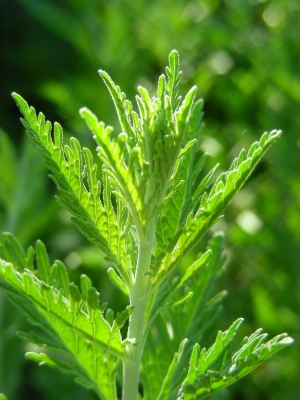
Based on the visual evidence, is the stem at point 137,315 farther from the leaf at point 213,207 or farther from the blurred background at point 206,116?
the blurred background at point 206,116

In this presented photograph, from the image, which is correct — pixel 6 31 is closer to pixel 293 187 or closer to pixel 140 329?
pixel 293 187

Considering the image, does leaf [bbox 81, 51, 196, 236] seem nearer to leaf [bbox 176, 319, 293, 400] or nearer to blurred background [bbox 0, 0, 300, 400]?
leaf [bbox 176, 319, 293, 400]

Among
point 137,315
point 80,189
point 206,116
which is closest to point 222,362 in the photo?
point 137,315

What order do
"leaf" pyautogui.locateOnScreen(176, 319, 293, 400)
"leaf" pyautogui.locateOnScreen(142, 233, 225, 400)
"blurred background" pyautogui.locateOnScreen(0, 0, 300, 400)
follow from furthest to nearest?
"blurred background" pyautogui.locateOnScreen(0, 0, 300, 400) < "leaf" pyautogui.locateOnScreen(142, 233, 225, 400) < "leaf" pyautogui.locateOnScreen(176, 319, 293, 400)

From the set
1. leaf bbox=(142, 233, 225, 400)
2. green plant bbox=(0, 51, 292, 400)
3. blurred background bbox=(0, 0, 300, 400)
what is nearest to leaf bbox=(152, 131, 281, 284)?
green plant bbox=(0, 51, 292, 400)

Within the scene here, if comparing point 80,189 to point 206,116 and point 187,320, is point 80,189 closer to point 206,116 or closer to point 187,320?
point 187,320

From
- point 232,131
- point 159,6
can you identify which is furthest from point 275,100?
point 159,6
